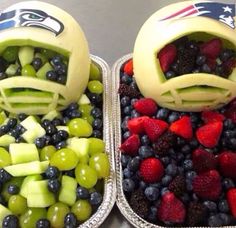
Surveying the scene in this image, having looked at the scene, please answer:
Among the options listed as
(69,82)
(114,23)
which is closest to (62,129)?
(69,82)

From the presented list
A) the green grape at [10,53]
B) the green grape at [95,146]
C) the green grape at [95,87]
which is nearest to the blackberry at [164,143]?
the green grape at [95,146]

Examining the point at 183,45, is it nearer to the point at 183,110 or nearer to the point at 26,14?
the point at 183,110

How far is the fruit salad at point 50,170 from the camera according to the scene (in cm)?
80

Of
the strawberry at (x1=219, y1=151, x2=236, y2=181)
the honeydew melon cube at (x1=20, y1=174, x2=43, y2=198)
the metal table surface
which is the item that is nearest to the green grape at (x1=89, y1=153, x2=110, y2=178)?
the honeydew melon cube at (x1=20, y1=174, x2=43, y2=198)

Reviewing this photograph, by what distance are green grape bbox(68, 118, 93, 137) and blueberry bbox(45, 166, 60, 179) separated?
108mm

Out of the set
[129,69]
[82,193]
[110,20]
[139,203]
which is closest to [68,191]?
[82,193]

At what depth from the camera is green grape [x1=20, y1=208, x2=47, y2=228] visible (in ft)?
2.58

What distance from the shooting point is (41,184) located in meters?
0.80

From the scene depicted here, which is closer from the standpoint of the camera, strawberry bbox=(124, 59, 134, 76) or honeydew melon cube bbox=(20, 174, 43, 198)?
honeydew melon cube bbox=(20, 174, 43, 198)

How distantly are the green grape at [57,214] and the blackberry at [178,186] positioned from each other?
186 mm

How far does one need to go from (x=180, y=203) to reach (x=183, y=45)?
31 cm

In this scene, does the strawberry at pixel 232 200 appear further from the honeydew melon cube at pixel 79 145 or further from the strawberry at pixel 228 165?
the honeydew melon cube at pixel 79 145

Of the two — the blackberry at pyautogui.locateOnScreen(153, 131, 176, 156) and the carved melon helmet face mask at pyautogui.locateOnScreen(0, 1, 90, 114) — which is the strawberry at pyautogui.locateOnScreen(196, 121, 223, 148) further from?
the carved melon helmet face mask at pyautogui.locateOnScreen(0, 1, 90, 114)

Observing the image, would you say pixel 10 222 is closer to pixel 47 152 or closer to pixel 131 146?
pixel 47 152
